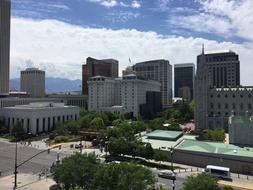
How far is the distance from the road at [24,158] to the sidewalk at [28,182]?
4403 mm

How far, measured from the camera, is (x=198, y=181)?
41.5m

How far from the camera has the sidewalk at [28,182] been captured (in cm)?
5445

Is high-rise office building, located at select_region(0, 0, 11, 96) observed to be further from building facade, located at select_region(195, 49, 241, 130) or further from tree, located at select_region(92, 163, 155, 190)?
tree, located at select_region(92, 163, 155, 190)

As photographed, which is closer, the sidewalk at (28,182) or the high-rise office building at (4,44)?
the sidewalk at (28,182)

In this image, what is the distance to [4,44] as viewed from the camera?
193125 millimetres

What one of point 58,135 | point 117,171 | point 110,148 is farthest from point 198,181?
point 58,135

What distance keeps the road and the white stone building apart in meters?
28.3

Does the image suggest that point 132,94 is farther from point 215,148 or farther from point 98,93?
point 215,148

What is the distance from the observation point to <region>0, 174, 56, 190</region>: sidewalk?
179 feet

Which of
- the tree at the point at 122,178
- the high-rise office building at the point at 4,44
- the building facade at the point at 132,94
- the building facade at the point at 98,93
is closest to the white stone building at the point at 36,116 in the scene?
the building facade at the point at 132,94

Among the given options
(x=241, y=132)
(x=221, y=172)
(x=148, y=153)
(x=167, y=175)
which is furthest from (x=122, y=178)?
(x=241, y=132)

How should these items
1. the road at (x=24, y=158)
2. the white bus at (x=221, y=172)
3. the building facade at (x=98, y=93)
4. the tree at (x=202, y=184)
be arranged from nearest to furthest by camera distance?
the tree at (x=202, y=184), the white bus at (x=221, y=172), the road at (x=24, y=158), the building facade at (x=98, y=93)

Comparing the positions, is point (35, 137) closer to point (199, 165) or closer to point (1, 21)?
point (199, 165)

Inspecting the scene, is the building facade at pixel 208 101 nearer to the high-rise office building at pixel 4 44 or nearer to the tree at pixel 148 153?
the tree at pixel 148 153
